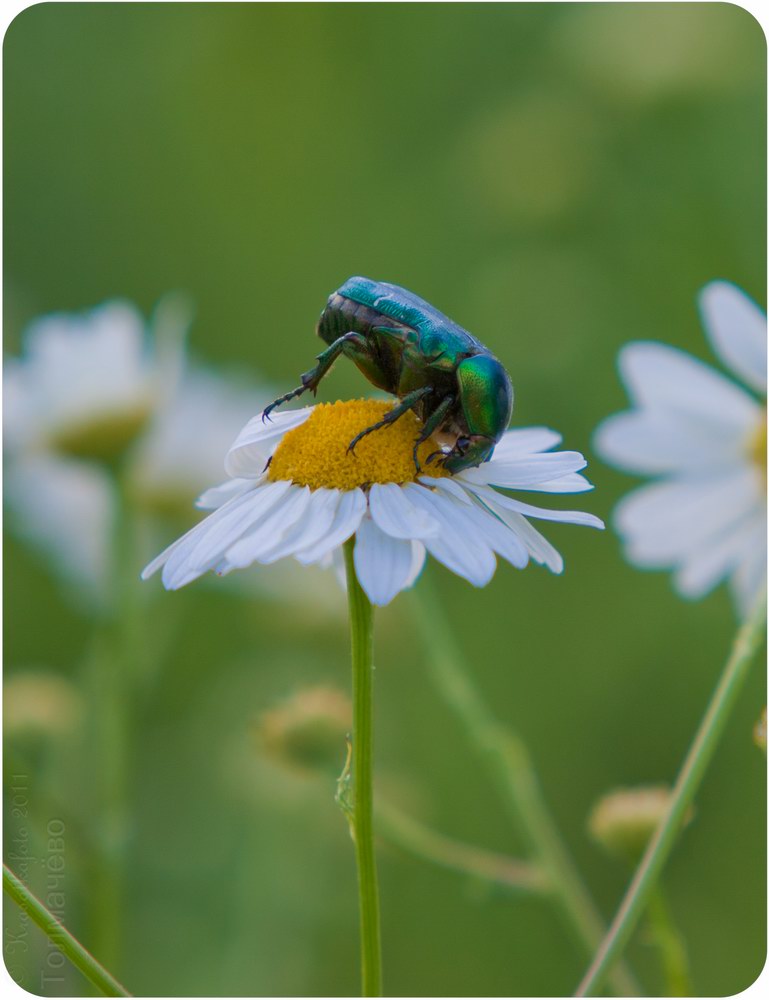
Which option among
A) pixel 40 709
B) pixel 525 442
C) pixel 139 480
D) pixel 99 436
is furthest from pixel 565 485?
pixel 139 480

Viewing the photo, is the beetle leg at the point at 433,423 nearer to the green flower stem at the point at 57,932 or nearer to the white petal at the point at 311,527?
the white petal at the point at 311,527

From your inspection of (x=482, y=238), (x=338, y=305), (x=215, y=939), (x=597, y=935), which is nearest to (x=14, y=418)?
(x=215, y=939)

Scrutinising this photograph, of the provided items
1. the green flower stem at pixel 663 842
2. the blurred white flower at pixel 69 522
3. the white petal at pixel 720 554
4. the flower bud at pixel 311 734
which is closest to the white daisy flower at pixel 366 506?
the green flower stem at pixel 663 842

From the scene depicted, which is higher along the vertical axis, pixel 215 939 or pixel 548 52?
pixel 548 52

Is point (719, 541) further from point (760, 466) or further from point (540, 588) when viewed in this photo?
point (540, 588)

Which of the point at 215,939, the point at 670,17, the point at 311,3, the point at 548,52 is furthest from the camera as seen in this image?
the point at 311,3

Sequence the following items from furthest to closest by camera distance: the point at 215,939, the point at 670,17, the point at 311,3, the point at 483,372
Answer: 1. the point at 311,3
2. the point at 670,17
3. the point at 215,939
4. the point at 483,372

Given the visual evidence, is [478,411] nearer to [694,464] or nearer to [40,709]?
[694,464]
